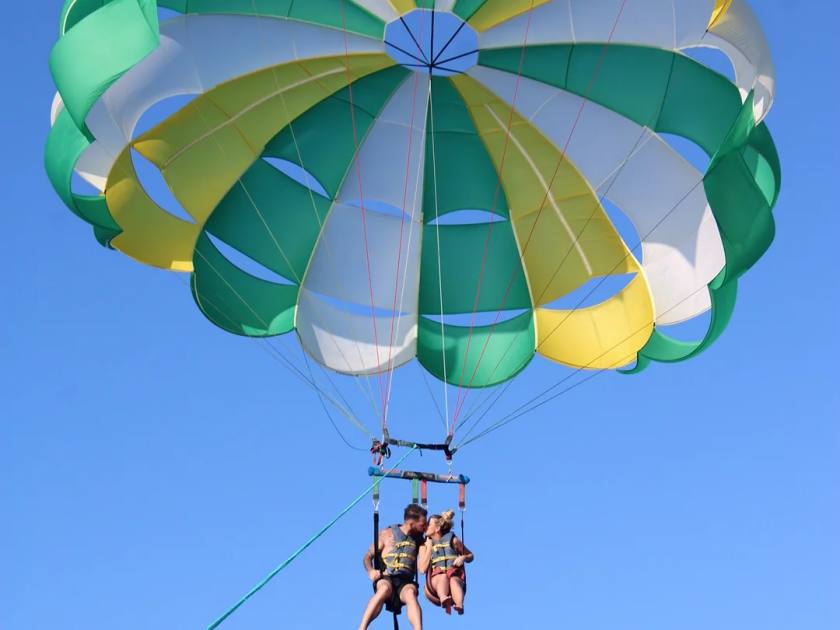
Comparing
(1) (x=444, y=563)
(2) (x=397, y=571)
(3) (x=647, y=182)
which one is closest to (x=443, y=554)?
(1) (x=444, y=563)

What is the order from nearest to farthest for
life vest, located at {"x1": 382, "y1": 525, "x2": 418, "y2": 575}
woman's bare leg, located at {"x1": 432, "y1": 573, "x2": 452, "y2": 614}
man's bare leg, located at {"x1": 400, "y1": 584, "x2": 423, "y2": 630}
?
man's bare leg, located at {"x1": 400, "y1": 584, "x2": 423, "y2": 630}
woman's bare leg, located at {"x1": 432, "y1": 573, "x2": 452, "y2": 614}
life vest, located at {"x1": 382, "y1": 525, "x2": 418, "y2": 575}

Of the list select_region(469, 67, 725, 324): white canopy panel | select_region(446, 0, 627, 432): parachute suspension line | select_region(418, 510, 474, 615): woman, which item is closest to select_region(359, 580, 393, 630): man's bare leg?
select_region(418, 510, 474, 615): woman

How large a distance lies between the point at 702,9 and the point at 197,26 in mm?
4655

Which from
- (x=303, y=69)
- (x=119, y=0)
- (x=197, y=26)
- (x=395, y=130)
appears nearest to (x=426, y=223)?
(x=395, y=130)

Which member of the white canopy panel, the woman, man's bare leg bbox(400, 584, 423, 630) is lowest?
man's bare leg bbox(400, 584, 423, 630)

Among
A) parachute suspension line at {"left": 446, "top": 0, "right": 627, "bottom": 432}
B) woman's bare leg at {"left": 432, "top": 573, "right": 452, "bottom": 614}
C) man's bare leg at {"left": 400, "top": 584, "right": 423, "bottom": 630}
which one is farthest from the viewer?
parachute suspension line at {"left": 446, "top": 0, "right": 627, "bottom": 432}

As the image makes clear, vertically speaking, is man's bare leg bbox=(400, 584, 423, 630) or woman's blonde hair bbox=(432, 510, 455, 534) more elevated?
woman's blonde hair bbox=(432, 510, 455, 534)

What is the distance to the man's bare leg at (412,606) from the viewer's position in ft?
43.1

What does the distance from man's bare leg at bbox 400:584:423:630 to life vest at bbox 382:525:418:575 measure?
154 millimetres

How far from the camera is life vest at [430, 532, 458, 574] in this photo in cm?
1332

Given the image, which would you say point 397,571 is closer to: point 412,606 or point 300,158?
point 412,606

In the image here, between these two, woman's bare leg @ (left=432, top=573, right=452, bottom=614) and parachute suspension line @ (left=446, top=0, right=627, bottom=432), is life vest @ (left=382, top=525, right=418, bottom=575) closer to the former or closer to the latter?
woman's bare leg @ (left=432, top=573, right=452, bottom=614)

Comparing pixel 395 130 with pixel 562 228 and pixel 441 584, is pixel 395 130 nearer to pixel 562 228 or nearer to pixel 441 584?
pixel 562 228

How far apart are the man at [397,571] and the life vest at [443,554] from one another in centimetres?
18
